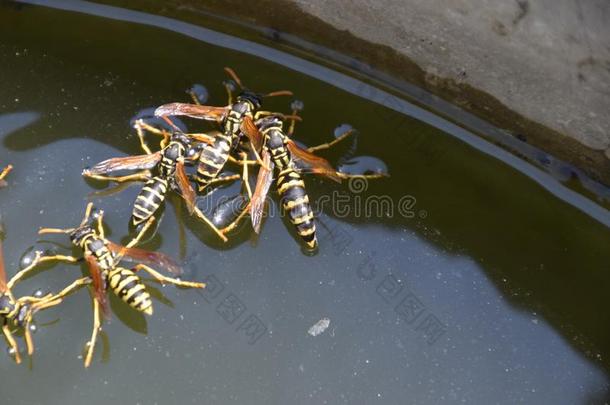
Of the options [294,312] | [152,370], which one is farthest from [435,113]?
[152,370]

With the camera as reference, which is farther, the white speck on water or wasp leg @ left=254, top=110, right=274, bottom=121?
wasp leg @ left=254, top=110, right=274, bottom=121

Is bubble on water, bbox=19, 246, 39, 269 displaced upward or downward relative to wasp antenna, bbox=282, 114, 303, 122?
downward

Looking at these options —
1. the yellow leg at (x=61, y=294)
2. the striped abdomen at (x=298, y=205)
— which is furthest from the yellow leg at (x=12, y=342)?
the striped abdomen at (x=298, y=205)

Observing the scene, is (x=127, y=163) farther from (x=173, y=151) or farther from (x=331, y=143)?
(x=331, y=143)

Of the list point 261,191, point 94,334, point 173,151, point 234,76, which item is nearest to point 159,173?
point 173,151

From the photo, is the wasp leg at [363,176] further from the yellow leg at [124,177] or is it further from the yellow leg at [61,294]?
the yellow leg at [61,294]

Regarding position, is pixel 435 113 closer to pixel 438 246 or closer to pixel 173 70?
pixel 438 246

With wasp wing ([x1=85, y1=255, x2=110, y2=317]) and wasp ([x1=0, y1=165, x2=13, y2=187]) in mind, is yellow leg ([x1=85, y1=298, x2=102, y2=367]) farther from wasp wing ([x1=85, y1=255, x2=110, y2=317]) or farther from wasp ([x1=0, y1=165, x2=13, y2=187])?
wasp ([x1=0, y1=165, x2=13, y2=187])

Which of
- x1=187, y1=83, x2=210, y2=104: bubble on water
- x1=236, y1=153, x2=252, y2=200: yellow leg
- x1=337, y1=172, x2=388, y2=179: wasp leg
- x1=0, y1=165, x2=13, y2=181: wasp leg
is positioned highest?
x1=337, y1=172, x2=388, y2=179: wasp leg

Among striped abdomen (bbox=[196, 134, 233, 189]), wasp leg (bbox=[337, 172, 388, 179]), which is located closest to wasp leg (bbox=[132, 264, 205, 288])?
striped abdomen (bbox=[196, 134, 233, 189])
